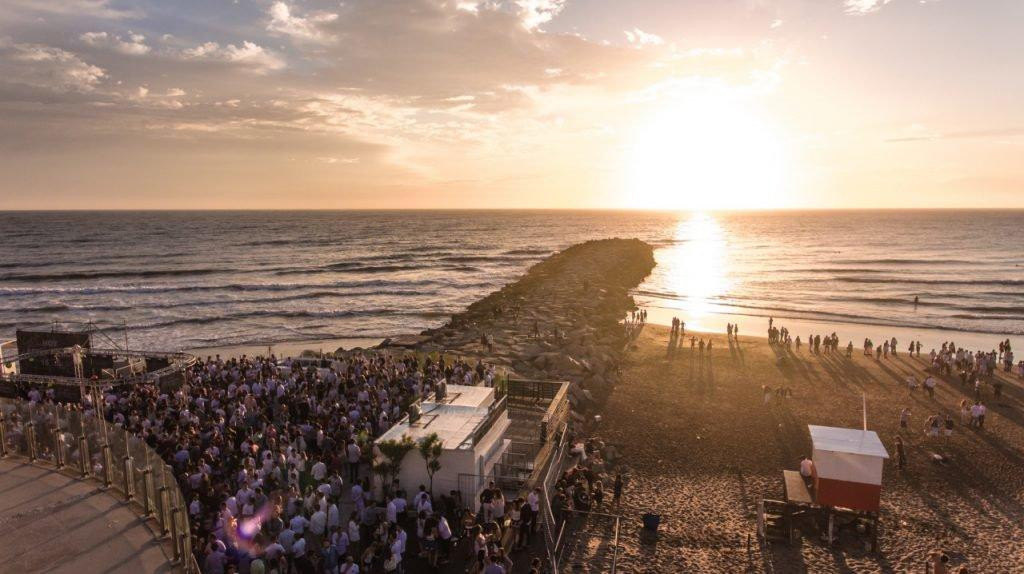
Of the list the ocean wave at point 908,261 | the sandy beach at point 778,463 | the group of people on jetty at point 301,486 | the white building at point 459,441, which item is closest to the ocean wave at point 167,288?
the sandy beach at point 778,463

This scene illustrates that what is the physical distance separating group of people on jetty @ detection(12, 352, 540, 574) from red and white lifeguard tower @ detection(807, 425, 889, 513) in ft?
24.1

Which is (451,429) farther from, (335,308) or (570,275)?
(570,275)

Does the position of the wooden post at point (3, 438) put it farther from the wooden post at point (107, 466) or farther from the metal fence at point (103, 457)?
the wooden post at point (107, 466)

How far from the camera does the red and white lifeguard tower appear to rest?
49.5 feet

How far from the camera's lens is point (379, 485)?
13.7m

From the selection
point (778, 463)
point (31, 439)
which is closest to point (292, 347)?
point (31, 439)

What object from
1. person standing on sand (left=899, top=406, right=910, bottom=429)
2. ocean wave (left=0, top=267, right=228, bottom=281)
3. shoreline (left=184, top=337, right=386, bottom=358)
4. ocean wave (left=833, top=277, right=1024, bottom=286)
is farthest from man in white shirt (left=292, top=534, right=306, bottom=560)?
ocean wave (left=0, top=267, right=228, bottom=281)

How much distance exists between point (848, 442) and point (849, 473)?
2.54ft

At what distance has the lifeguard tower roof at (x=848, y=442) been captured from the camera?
1517cm

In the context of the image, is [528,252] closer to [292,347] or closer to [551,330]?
[292,347]

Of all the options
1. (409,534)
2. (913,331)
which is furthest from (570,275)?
(409,534)

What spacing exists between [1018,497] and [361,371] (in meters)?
20.6

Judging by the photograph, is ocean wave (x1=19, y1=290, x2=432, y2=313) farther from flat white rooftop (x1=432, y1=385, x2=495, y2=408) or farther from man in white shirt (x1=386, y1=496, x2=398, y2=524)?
man in white shirt (x1=386, y1=496, x2=398, y2=524)

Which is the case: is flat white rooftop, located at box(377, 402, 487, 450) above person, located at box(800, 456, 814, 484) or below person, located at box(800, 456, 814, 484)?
above
